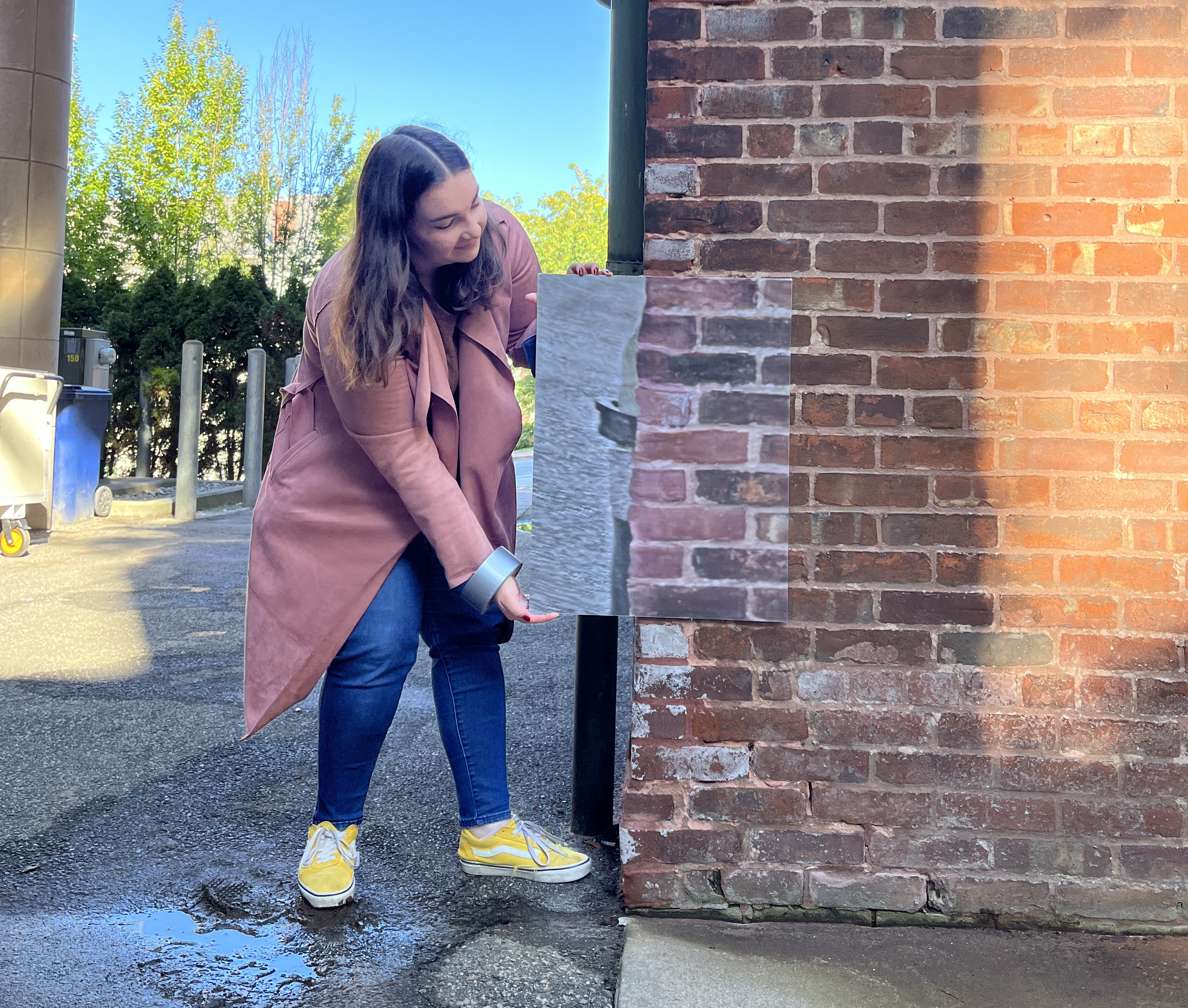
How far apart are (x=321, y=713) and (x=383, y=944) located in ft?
1.70

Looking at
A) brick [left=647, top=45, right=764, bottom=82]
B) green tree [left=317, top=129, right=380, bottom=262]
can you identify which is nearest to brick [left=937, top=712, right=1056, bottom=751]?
brick [left=647, top=45, right=764, bottom=82]

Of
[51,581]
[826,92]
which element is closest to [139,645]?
[51,581]

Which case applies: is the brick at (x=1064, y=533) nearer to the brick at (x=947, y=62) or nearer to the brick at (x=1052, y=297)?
the brick at (x=1052, y=297)

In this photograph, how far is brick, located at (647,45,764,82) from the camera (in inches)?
88.7

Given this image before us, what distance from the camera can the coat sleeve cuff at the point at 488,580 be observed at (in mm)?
2324

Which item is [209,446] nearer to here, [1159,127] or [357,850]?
[357,850]

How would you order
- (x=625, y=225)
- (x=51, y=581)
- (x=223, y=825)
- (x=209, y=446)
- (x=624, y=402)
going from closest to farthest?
(x=624, y=402) → (x=625, y=225) → (x=223, y=825) → (x=51, y=581) → (x=209, y=446)

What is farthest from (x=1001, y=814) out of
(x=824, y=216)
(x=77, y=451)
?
(x=77, y=451)

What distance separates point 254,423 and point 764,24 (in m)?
10.3

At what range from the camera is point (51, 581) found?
269 inches

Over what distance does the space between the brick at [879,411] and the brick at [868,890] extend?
3.06 ft

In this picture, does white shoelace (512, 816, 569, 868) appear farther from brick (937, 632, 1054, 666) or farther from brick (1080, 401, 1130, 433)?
brick (1080, 401, 1130, 433)

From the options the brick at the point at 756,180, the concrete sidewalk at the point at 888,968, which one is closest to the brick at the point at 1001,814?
the concrete sidewalk at the point at 888,968

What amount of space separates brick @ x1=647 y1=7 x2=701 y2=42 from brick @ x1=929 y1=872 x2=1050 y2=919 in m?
1.80
